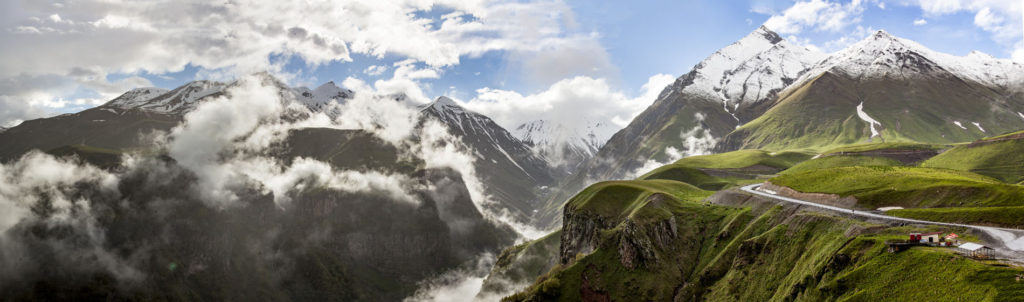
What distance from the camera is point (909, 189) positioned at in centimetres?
9944

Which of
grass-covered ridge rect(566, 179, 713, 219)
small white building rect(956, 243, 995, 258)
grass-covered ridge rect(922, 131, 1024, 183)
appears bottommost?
small white building rect(956, 243, 995, 258)

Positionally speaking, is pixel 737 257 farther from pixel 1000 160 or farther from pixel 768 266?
pixel 1000 160

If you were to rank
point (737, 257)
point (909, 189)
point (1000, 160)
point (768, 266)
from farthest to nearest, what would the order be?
1. point (1000, 160)
2. point (737, 257)
3. point (909, 189)
4. point (768, 266)

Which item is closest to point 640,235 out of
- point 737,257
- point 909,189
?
point 737,257

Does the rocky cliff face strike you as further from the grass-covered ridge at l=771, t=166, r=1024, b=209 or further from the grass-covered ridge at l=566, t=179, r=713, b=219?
the grass-covered ridge at l=771, t=166, r=1024, b=209

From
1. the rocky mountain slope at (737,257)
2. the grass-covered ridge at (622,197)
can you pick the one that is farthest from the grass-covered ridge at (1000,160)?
the rocky mountain slope at (737,257)

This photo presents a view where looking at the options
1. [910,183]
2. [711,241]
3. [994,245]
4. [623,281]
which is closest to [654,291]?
[623,281]

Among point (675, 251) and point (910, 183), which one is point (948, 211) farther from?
point (675, 251)

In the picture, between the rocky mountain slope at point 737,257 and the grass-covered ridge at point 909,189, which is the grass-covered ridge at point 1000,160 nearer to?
the grass-covered ridge at point 909,189

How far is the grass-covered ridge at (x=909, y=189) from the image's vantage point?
84.0 metres

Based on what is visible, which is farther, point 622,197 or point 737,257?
point 622,197

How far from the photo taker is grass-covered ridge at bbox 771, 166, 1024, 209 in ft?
276

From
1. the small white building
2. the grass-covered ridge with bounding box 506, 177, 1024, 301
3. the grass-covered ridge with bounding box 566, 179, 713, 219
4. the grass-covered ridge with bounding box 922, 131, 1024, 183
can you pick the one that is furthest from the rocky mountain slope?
the grass-covered ridge with bounding box 922, 131, 1024, 183

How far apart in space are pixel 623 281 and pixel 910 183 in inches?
2698
